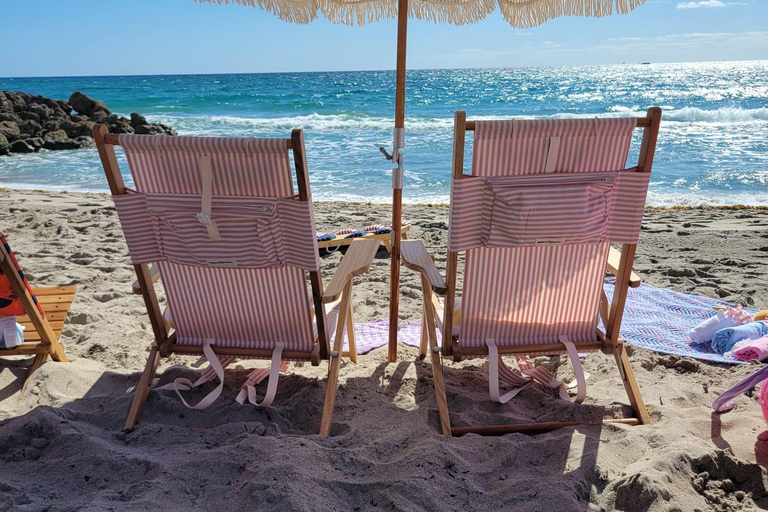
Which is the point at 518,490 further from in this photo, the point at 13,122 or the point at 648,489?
the point at 13,122

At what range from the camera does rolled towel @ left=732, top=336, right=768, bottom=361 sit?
9.15 ft

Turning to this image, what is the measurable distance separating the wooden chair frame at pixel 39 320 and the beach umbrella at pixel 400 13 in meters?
→ 1.54

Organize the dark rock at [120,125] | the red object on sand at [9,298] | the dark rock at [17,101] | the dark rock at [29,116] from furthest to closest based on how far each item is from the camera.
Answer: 1. the dark rock at [17,101]
2. the dark rock at [120,125]
3. the dark rock at [29,116]
4. the red object on sand at [9,298]

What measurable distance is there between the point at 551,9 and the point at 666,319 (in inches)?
76.5

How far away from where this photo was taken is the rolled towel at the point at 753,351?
279cm

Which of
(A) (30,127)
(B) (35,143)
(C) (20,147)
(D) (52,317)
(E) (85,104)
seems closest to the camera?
(D) (52,317)

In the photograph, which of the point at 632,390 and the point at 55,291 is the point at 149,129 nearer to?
the point at 55,291

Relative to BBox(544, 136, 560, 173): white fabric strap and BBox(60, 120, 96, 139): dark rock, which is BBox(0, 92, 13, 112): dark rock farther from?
BBox(544, 136, 560, 173): white fabric strap

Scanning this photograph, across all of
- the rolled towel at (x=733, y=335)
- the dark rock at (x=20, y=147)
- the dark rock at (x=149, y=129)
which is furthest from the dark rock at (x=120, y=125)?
the rolled towel at (x=733, y=335)

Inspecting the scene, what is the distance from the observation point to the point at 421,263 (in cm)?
240

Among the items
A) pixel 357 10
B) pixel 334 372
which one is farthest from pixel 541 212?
pixel 357 10

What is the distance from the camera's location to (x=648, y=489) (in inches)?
66.3

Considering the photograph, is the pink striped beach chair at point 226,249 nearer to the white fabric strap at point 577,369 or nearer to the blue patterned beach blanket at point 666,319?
the white fabric strap at point 577,369

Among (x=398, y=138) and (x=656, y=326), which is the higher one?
(x=398, y=138)
